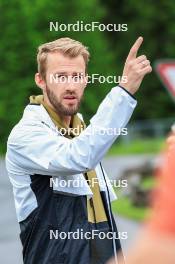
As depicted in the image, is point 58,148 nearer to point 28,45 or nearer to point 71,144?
point 71,144

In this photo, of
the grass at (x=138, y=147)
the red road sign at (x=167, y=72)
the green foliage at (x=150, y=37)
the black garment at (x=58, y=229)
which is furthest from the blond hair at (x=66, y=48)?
the green foliage at (x=150, y=37)

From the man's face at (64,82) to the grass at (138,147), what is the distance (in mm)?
21461

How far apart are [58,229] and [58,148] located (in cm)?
27

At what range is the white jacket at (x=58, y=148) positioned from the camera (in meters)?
2.94

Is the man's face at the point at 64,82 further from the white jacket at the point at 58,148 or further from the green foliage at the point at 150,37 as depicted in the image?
the green foliage at the point at 150,37

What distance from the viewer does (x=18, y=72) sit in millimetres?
10930

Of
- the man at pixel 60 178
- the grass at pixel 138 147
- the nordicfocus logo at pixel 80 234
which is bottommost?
the grass at pixel 138 147

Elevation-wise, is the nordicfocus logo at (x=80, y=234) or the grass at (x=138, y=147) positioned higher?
the nordicfocus logo at (x=80, y=234)

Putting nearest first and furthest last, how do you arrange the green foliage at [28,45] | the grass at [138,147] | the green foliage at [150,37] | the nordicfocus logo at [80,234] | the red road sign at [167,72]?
the nordicfocus logo at [80,234] → the red road sign at [167,72] → the green foliage at [28,45] → the grass at [138,147] → the green foliage at [150,37]

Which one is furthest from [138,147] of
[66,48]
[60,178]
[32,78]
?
[60,178]

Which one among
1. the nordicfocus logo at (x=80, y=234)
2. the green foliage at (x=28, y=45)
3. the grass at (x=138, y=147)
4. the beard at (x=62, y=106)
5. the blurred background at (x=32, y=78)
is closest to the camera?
the nordicfocus logo at (x=80, y=234)

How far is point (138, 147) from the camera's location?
27516 mm

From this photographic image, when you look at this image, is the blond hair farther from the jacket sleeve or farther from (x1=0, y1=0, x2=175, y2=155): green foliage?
(x1=0, y1=0, x2=175, y2=155): green foliage

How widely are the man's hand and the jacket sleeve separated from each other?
26mm
